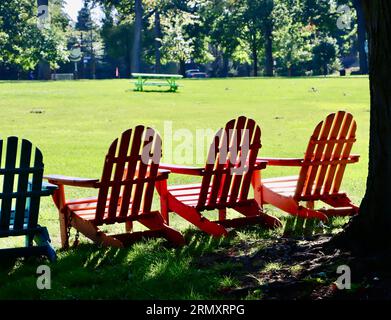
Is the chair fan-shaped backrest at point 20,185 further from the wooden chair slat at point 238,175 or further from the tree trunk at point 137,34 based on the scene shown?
the tree trunk at point 137,34

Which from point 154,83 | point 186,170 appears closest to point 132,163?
point 186,170

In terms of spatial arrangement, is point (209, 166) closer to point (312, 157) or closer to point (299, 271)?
point (312, 157)

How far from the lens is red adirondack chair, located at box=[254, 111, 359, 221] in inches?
330

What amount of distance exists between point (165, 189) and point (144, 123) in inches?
564

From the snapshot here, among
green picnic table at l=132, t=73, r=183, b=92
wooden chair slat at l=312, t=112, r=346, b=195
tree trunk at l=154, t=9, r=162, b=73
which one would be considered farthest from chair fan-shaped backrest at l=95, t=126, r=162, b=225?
tree trunk at l=154, t=9, r=162, b=73

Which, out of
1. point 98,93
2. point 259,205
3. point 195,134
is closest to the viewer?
point 259,205

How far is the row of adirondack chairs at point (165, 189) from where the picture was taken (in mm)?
6617

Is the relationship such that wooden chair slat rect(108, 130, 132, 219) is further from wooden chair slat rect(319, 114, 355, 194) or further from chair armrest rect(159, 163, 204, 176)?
wooden chair slat rect(319, 114, 355, 194)

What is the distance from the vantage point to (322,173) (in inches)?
339

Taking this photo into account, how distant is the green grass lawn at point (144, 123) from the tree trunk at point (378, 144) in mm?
1139

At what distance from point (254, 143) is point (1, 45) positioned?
56.4 metres

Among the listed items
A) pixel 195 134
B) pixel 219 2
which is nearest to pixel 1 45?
pixel 219 2

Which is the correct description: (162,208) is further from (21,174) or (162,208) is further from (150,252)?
(21,174)
